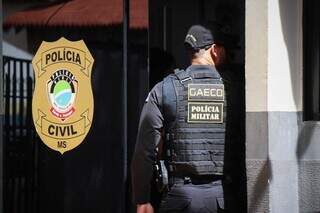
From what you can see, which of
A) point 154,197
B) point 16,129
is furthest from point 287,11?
point 16,129

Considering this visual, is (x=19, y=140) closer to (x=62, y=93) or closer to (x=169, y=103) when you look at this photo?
(x=62, y=93)

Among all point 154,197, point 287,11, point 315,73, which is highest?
point 287,11

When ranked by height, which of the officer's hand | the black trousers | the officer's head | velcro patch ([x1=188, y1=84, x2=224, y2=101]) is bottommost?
the officer's hand

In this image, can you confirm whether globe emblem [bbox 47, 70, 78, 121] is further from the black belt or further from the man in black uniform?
the black belt

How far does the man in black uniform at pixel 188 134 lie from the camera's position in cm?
458

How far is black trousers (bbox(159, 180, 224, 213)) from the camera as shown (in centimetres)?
452

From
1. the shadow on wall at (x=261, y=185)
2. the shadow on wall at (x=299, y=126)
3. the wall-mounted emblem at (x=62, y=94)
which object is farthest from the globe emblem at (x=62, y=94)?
the shadow on wall at (x=299, y=126)

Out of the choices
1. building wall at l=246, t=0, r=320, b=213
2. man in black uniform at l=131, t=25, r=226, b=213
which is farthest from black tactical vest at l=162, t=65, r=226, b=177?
building wall at l=246, t=0, r=320, b=213

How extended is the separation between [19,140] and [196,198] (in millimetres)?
1914

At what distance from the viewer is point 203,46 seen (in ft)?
15.6

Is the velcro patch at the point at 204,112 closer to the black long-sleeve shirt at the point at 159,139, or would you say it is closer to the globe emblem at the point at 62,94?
the black long-sleeve shirt at the point at 159,139

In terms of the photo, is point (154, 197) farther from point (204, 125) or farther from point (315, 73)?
point (315, 73)

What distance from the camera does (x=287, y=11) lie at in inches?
186

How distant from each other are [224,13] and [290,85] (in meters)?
0.76
